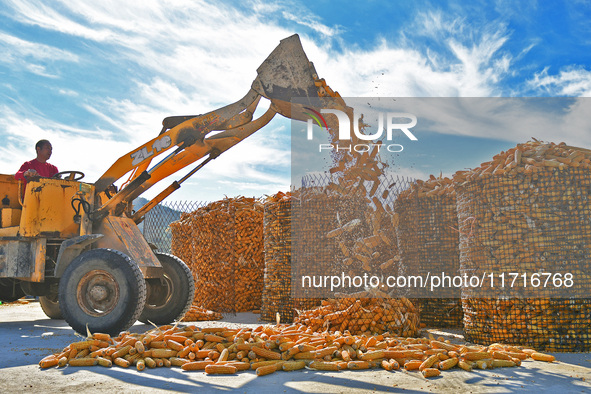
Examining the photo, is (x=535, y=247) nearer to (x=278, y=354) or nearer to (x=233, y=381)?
(x=278, y=354)

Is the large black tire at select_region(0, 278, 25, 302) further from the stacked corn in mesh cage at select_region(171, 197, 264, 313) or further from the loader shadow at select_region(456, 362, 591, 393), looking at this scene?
the loader shadow at select_region(456, 362, 591, 393)

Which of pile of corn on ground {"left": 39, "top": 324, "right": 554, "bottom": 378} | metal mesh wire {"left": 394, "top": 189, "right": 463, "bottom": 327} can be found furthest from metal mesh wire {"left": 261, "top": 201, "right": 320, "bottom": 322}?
pile of corn on ground {"left": 39, "top": 324, "right": 554, "bottom": 378}

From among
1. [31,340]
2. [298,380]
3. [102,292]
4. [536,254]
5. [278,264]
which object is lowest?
[31,340]

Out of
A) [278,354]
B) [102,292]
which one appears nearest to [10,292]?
[102,292]

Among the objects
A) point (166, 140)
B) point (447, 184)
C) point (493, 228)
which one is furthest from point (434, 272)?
point (166, 140)

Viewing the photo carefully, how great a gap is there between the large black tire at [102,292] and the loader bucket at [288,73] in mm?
2952

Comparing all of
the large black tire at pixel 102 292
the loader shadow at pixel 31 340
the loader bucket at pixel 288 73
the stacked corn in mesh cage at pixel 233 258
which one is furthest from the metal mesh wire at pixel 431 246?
the loader shadow at pixel 31 340

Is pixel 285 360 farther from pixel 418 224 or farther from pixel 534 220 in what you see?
pixel 418 224

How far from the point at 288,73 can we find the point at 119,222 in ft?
11.5

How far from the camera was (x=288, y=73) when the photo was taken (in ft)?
21.7

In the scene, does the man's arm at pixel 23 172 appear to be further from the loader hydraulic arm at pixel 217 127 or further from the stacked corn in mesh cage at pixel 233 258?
the stacked corn in mesh cage at pixel 233 258

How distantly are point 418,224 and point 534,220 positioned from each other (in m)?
2.17

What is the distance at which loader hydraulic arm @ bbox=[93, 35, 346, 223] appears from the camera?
6.60 m

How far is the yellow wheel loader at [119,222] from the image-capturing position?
21.6ft
